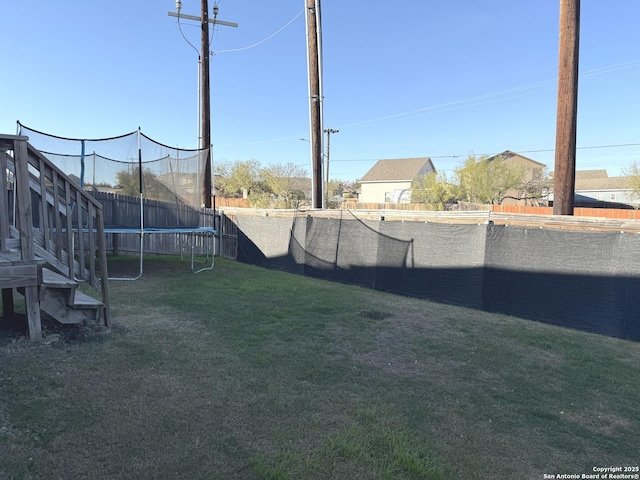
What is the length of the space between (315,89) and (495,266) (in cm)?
653

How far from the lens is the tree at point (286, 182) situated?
34.6 m

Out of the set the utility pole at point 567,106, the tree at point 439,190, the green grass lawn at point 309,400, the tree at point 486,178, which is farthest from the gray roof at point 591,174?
the green grass lawn at point 309,400

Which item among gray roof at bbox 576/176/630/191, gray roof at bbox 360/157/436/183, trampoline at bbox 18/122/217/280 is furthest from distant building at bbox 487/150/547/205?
trampoline at bbox 18/122/217/280

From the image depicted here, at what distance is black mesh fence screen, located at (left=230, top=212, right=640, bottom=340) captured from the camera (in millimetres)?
5602

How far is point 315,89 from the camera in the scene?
10.8 metres

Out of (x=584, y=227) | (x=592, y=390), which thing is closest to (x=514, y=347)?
(x=592, y=390)

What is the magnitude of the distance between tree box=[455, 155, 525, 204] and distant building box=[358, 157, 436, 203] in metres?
12.1

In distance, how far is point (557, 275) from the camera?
6.13 metres

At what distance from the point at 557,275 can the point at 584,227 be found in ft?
2.48

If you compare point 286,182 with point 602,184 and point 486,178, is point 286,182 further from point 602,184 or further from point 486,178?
point 602,184

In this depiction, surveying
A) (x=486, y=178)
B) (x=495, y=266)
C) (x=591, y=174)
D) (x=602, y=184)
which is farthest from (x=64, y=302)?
(x=591, y=174)

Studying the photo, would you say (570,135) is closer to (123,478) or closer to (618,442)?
(618,442)

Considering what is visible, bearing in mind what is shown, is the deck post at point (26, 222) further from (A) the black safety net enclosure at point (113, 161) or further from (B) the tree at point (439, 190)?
(B) the tree at point (439, 190)

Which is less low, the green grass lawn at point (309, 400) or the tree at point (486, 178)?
the tree at point (486, 178)
